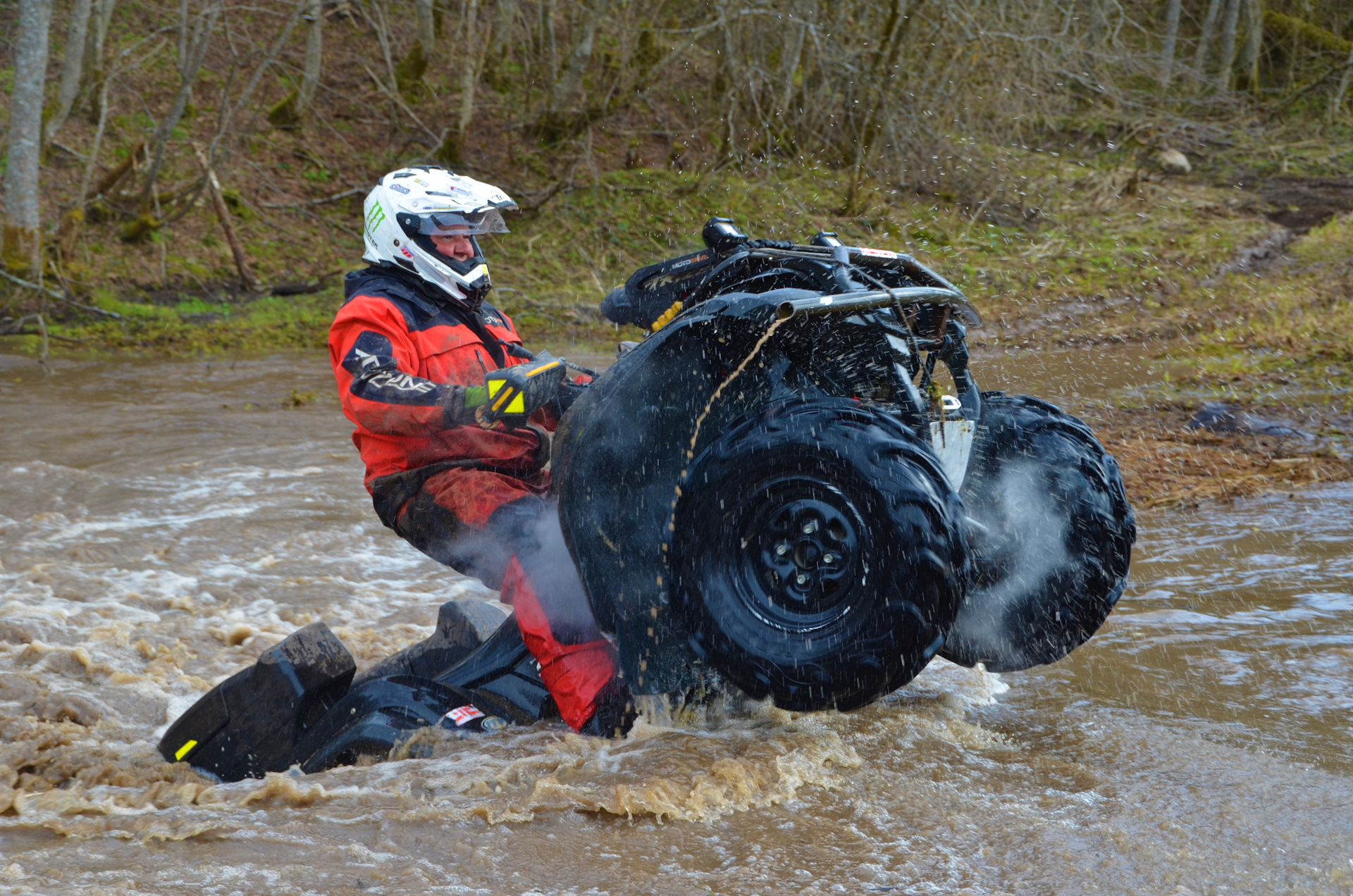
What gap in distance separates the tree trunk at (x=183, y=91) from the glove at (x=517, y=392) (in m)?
11.7

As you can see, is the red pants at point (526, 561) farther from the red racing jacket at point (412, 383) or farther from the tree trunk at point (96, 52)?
the tree trunk at point (96, 52)

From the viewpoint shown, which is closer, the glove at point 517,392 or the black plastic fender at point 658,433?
the black plastic fender at point 658,433

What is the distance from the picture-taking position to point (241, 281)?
1580 cm

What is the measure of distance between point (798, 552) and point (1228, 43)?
84.8ft

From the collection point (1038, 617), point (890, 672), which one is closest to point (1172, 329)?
point (1038, 617)

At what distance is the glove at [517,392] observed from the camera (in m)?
3.71

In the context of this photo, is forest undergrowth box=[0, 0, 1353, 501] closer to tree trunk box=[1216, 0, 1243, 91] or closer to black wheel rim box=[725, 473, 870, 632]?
tree trunk box=[1216, 0, 1243, 91]

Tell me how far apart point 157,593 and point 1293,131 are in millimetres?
23405

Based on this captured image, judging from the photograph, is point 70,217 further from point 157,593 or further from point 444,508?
point 444,508

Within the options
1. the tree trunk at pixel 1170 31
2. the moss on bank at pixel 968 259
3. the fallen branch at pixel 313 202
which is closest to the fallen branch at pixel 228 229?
the moss on bank at pixel 968 259

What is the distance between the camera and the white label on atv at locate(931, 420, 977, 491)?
349 cm

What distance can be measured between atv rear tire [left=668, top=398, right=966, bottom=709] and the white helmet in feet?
5.36

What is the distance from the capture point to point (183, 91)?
14.4 metres

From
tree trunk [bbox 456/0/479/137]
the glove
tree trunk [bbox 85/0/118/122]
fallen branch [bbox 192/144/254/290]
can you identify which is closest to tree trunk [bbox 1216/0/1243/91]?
tree trunk [bbox 456/0/479/137]
